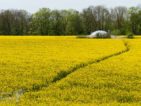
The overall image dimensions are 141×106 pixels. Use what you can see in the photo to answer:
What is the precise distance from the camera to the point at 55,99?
19.7 m

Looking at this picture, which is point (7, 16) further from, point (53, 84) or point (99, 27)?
point (53, 84)

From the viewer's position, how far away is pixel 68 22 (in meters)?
142

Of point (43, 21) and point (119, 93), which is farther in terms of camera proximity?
point (43, 21)

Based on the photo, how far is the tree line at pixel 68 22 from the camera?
138 metres

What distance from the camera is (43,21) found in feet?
477

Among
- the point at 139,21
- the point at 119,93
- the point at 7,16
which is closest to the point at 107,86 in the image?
the point at 119,93

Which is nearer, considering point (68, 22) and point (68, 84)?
point (68, 84)

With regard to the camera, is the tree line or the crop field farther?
the tree line

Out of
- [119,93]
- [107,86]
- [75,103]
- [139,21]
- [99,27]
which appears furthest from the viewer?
[99,27]

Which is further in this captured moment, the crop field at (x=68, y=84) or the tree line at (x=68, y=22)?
the tree line at (x=68, y=22)

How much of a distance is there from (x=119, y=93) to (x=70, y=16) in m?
126

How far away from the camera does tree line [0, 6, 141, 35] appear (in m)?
138

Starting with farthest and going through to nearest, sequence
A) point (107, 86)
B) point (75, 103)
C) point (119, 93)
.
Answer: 1. point (107, 86)
2. point (119, 93)
3. point (75, 103)

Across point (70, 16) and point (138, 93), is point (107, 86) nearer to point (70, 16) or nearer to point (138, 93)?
point (138, 93)
